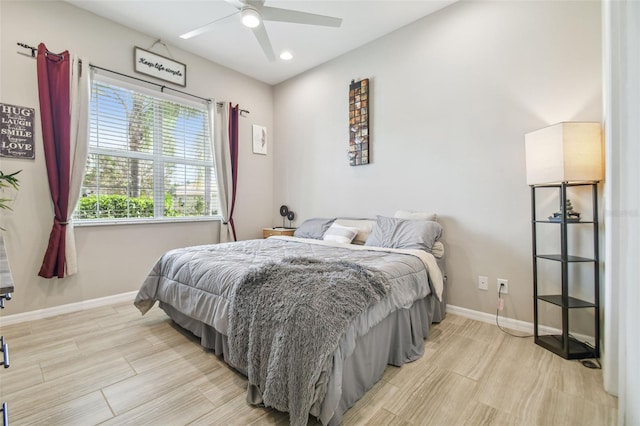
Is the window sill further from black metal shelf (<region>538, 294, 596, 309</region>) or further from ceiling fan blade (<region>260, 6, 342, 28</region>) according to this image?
black metal shelf (<region>538, 294, 596, 309</region>)

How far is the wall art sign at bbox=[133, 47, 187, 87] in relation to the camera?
3.20 metres

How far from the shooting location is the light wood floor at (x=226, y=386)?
140cm

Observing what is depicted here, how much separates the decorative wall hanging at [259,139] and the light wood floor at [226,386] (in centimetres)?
287

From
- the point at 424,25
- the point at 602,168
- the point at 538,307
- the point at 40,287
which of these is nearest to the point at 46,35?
the point at 40,287

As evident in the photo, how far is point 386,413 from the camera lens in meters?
1.41

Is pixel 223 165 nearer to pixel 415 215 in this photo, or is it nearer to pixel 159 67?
pixel 159 67

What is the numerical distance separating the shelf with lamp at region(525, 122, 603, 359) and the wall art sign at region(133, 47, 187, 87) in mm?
Answer: 3723

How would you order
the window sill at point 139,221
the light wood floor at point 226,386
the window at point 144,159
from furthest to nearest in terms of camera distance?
1. the window at point 144,159
2. the window sill at point 139,221
3. the light wood floor at point 226,386

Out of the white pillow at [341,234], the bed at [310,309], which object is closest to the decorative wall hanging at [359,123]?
the white pillow at [341,234]

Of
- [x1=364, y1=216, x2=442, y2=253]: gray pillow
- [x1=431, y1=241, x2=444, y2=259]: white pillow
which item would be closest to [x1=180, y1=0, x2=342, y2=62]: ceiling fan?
[x1=364, y1=216, x2=442, y2=253]: gray pillow

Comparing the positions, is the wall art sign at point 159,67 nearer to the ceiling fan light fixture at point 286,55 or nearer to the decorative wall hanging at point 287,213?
the ceiling fan light fixture at point 286,55

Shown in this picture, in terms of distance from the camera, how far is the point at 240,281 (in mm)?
1655

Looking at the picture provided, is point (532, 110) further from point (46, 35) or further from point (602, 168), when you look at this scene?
point (46, 35)

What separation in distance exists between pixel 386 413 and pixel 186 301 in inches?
59.0
